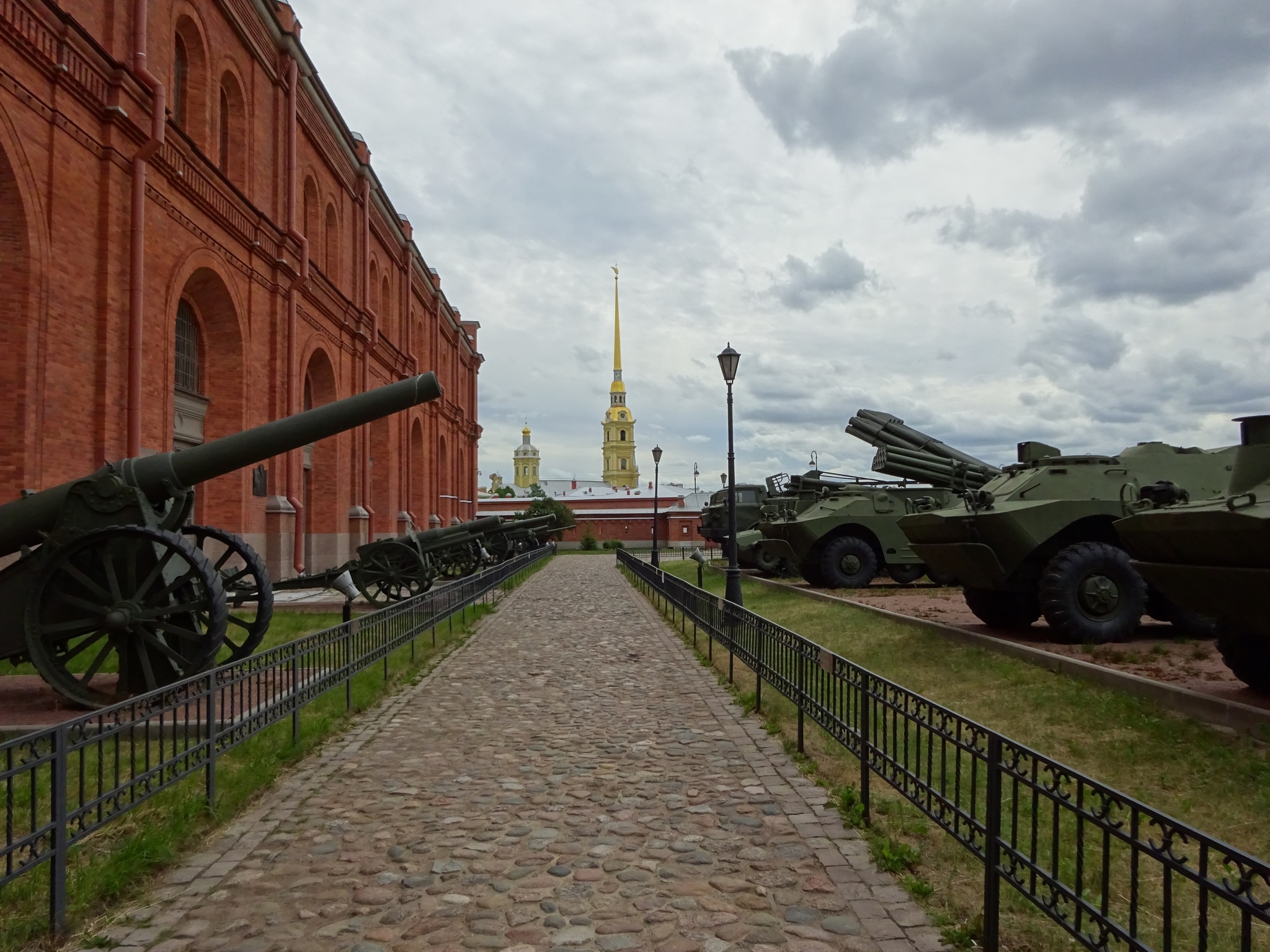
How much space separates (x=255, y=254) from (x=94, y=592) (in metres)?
14.2

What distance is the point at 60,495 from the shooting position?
7.46 metres

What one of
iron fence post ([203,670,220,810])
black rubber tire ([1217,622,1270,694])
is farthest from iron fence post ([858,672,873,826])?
iron fence post ([203,670,220,810])

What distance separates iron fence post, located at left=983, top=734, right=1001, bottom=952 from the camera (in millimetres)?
3529

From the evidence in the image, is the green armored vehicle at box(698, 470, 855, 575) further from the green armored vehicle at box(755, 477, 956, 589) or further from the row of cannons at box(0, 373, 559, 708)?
the row of cannons at box(0, 373, 559, 708)

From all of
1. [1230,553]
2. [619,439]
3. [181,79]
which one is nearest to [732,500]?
[1230,553]

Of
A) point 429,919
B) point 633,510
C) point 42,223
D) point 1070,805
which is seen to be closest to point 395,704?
point 429,919

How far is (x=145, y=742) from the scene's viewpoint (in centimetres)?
476

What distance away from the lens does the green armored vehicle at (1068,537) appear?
980 cm

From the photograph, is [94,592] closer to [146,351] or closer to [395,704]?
[395,704]

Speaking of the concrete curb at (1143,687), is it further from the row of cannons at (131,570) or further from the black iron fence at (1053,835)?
the row of cannons at (131,570)

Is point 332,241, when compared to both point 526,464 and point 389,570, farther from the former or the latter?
point 526,464

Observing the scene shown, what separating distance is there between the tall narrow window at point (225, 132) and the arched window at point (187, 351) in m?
3.07

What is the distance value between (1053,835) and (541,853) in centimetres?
237

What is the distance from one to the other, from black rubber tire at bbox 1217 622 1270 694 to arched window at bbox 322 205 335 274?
24.3m
